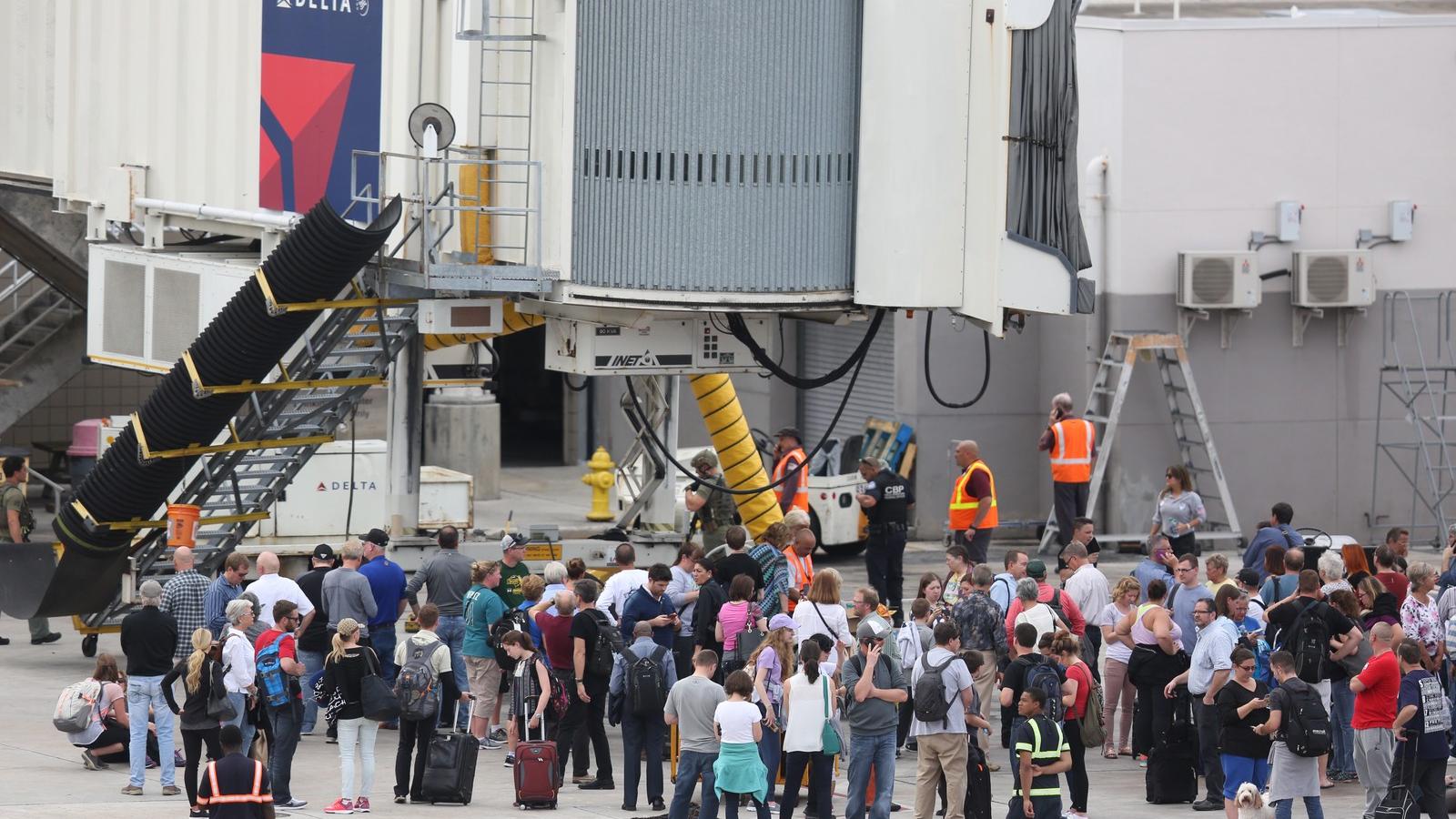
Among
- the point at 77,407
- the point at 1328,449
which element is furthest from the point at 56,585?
the point at 1328,449

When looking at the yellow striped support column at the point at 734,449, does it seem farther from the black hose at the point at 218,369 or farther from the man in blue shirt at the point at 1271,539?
the black hose at the point at 218,369

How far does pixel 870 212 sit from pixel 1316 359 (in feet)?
33.3

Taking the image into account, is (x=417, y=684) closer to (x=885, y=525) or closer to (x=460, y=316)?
Answer: (x=460, y=316)

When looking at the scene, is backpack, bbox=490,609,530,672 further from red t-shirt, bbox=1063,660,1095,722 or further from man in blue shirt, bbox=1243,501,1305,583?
man in blue shirt, bbox=1243,501,1305,583

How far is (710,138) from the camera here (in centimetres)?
1788

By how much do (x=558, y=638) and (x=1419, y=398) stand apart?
1426cm

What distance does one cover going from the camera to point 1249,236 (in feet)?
85.5

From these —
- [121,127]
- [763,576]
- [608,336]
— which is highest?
[121,127]

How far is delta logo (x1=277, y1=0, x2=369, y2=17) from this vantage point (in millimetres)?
19406

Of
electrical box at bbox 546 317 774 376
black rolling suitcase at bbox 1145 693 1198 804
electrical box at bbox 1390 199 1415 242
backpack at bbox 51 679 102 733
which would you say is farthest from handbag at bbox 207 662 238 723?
electrical box at bbox 1390 199 1415 242

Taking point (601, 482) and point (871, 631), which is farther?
point (601, 482)

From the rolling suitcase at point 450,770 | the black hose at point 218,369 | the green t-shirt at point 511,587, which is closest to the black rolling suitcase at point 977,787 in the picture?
the rolling suitcase at point 450,770

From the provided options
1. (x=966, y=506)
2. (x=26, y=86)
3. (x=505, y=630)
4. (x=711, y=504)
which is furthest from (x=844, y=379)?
(x=505, y=630)

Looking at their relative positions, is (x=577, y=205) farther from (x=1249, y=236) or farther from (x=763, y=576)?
(x=1249, y=236)
